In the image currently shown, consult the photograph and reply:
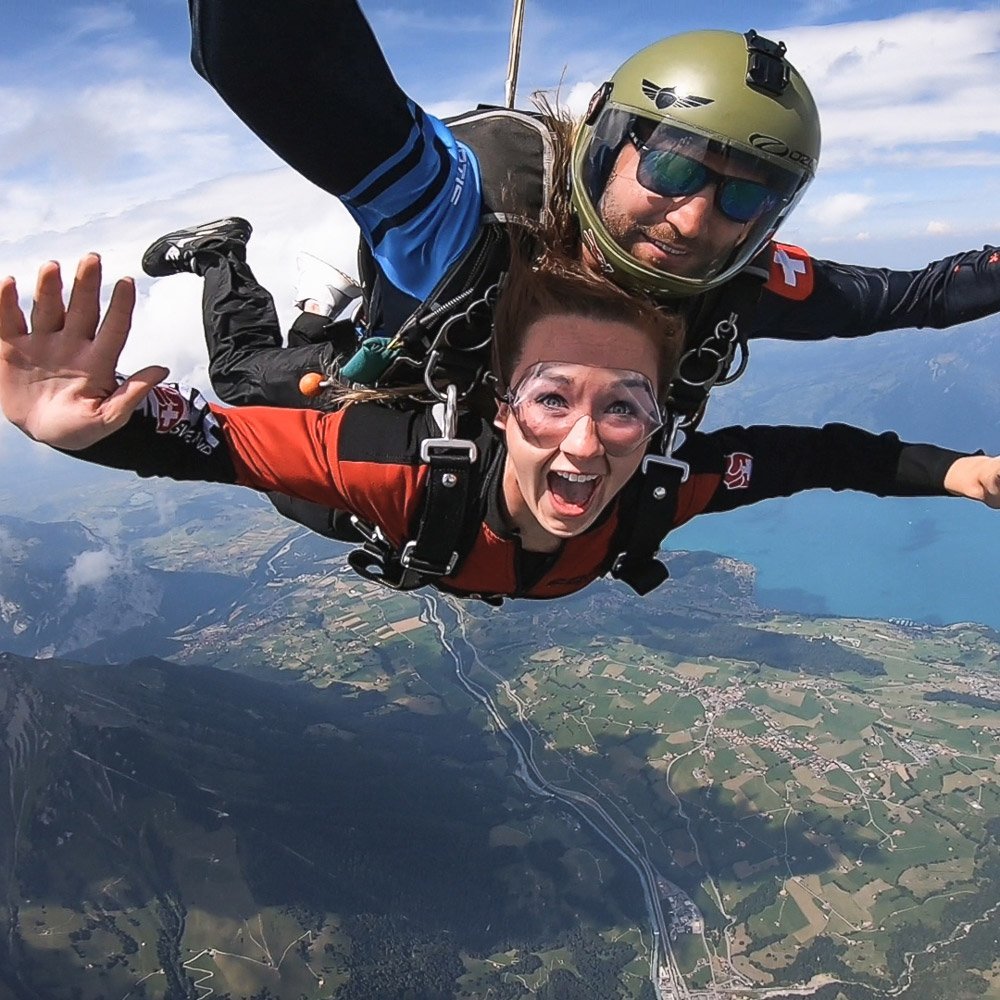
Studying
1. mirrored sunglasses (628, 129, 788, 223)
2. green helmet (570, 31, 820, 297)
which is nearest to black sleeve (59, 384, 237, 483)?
green helmet (570, 31, 820, 297)

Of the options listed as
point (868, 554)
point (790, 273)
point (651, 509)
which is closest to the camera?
point (651, 509)

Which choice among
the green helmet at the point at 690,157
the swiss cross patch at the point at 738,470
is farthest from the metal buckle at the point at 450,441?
the swiss cross patch at the point at 738,470

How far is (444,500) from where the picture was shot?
7.04 ft

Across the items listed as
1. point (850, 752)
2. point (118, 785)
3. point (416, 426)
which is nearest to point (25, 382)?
point (416, 426)

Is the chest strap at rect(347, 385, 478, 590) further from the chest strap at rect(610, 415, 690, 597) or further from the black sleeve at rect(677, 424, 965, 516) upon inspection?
the black sleeve at rect(677, 424, 965, 516)

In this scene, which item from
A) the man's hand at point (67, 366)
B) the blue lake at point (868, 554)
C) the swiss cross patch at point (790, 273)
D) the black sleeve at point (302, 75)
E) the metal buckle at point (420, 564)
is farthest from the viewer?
the blue lake at point (868, 554)

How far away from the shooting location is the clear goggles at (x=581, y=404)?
2.02 meters

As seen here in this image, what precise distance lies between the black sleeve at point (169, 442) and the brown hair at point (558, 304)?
747 mm

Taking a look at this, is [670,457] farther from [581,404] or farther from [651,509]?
[581,404]

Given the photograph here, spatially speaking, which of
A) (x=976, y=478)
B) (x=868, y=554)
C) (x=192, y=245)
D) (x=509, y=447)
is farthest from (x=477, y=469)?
(x=868, y=554)

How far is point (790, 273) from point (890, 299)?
41 cm

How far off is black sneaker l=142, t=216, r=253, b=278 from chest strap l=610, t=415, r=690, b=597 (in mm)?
2271

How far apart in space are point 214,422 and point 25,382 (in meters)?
0.54

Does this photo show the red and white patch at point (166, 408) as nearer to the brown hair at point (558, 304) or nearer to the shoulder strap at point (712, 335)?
the brown hair at point (558, 304)
